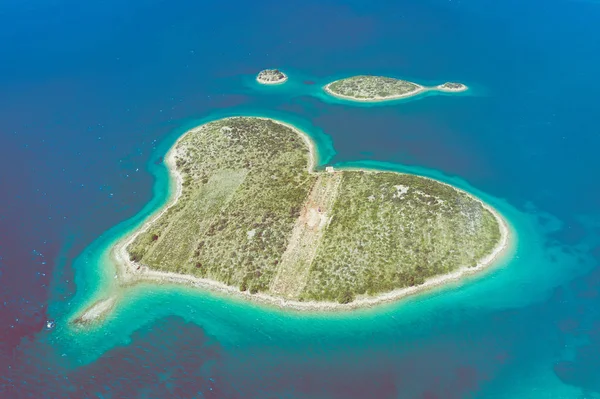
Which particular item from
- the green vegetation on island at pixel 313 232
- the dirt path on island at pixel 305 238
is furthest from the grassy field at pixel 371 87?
the dirt path on island at pixel 305 238

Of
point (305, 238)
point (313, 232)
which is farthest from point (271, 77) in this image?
point (305, 238)

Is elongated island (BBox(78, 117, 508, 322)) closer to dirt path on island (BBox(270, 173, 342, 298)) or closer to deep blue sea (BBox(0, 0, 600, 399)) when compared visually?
dirt path on island (BBox(270, 173, 342, 298))

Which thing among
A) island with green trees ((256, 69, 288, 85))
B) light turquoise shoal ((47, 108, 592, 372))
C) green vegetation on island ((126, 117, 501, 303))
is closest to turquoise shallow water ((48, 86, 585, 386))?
light turquoise shoal ((47, 108, 592, 372))

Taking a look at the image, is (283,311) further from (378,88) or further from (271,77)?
(271,77)

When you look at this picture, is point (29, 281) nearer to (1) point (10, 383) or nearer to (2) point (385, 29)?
(1) point (10, 383)

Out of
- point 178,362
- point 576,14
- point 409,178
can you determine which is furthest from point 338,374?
point 576,14

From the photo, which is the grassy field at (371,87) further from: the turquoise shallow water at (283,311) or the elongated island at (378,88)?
the turquoise shallow water at (283,311)
